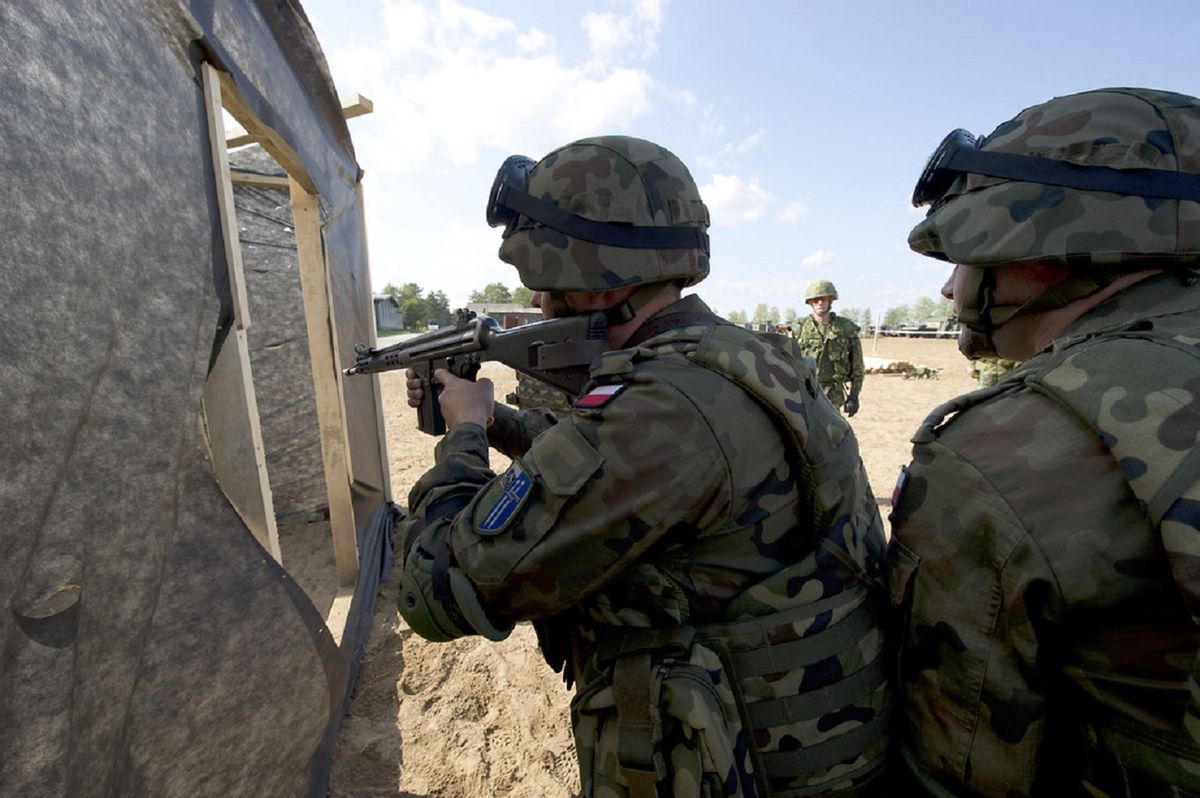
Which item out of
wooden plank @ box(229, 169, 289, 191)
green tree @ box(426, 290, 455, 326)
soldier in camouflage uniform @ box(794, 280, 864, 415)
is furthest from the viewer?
green tree @ box(426, 290, 455, 326)

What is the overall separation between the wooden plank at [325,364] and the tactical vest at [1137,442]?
357 cm

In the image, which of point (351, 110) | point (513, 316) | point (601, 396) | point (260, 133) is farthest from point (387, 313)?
point (601, 396)

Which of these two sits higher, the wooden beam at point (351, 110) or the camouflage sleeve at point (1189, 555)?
the wooden beam at point (351, 110)

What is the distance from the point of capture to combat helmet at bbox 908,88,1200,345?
1.11 meters

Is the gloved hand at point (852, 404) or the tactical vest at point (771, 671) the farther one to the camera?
the gloved hand at point (852, 404)

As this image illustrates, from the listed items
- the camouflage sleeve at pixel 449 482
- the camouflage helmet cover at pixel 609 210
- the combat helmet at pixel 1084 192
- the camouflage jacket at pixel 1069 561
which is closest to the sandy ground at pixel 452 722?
the camouflage sleeve at pixel 449 482

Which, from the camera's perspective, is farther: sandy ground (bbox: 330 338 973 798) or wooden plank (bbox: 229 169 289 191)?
wooden plank (bbox: 229 169 289 191)

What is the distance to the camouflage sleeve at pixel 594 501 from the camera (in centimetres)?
118

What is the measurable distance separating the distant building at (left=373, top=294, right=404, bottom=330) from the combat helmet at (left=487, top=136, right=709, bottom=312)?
48.0m

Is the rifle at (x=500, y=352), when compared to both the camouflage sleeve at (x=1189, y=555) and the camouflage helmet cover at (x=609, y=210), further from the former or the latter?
the camouflage sleeve at (x=1189, y=555)

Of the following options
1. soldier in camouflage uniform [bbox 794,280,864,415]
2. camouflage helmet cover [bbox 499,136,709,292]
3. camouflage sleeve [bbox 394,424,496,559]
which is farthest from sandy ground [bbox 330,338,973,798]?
soldier in camouflage uniform [bbox 794,280,864,415]

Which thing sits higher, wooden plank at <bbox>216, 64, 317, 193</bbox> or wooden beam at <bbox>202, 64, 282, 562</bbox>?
wooden plank at <bbox>216, 64, 317, 193</bbox>

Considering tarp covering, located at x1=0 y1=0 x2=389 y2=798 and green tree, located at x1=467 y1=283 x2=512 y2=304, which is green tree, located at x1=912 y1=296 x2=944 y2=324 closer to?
green tree, located at x1=467 y1=283 x2=512 y2=304

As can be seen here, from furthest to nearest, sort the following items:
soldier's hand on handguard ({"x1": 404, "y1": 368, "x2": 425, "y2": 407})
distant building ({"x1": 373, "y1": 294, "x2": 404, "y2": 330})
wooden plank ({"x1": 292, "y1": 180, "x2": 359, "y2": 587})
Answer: distant building ({"x1": 373, "y1": 294, "x2": 404, "y2": 330})
wooden plank ({"x1": 292, "y1": 180, "x2": 359, "y2": 587})
soldier's hand on handguard ({"x1": 404, "y1": 368, "x2": 425, "y2": 407})
